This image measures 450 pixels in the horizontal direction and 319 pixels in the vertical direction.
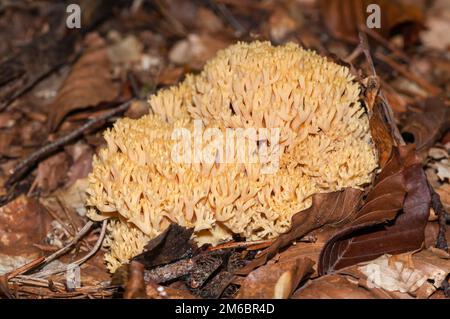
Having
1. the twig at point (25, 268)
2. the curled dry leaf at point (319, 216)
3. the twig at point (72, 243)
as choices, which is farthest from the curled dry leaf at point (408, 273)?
the twig at point (25, 268)

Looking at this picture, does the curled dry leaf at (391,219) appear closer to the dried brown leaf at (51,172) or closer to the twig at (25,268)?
the twig at (25,268)

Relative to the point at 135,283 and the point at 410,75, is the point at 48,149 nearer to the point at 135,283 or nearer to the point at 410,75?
the point at 135,283

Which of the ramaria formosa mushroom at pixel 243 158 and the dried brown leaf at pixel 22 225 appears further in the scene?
the dried brown leaf at pixel 22 225

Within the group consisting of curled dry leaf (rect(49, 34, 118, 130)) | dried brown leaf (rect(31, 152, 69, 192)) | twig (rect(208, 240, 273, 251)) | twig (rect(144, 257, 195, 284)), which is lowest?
twig (rect(144, 257, 195, 284))

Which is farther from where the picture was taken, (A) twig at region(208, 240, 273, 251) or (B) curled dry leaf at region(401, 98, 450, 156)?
(B) curled dry leaf at region(401, 98, 450, 156)

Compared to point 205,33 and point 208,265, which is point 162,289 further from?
point 205,33

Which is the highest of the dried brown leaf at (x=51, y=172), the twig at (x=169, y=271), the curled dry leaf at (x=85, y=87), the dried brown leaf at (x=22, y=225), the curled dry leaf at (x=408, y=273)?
the curled dry leaf at (x=85, y=87)

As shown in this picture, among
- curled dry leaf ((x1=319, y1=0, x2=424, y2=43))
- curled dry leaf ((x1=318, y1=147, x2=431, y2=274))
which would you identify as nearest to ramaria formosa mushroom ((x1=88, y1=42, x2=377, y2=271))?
curled dry leaf ((x1=318, y1=147, x2=431, y2=274))

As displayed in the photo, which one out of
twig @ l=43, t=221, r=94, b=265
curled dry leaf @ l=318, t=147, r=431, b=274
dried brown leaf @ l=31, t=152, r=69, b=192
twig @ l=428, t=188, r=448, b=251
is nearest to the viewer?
curled dry leaf @ l=318, t=147, r=431, b=274

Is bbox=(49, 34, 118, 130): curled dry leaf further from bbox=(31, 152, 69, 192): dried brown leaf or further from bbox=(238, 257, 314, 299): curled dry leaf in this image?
bbox=(238, 257, 314, 299): curled dry leaf
